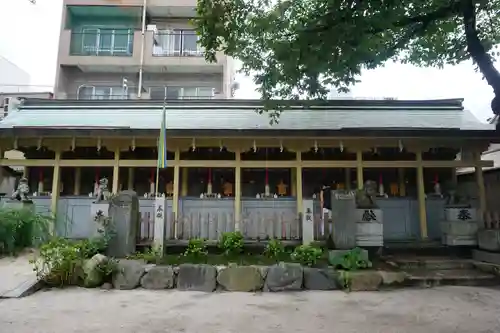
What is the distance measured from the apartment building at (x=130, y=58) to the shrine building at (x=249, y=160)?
4.85 meters

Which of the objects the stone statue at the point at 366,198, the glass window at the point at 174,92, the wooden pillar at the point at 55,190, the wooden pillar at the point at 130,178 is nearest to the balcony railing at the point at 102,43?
the glass window at the point at 174,92

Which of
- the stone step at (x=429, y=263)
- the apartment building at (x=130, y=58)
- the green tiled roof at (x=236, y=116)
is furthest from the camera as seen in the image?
the apartment building at (x=130, y=58)

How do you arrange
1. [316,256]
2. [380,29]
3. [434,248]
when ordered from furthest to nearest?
[434,248] < [316,256] < [380,29]

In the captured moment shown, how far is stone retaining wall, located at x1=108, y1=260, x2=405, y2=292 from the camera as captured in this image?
725 cm

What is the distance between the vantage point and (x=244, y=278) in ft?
23.9

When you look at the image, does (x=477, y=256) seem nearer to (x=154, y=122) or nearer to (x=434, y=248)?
(x=434, y=248)

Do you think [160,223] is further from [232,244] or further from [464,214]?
[464,214]

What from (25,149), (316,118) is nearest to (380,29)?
(316,118)

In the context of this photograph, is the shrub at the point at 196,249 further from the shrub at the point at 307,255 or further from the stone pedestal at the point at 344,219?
the stone pedestal at the point at 344,219

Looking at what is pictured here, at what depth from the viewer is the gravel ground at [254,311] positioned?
495 centimetres

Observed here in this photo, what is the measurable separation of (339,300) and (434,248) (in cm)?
474

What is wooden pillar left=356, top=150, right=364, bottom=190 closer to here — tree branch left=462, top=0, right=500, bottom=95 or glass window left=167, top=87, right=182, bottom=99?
tree branch left=462, top=0, right=500, bottom=95

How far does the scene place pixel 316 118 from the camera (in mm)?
12141

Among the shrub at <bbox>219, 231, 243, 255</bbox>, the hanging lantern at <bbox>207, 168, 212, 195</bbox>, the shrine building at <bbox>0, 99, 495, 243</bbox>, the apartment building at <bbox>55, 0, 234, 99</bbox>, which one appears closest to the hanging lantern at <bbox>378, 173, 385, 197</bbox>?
the shrine building at <bbox>0, 99, 495, 243</bbox>
